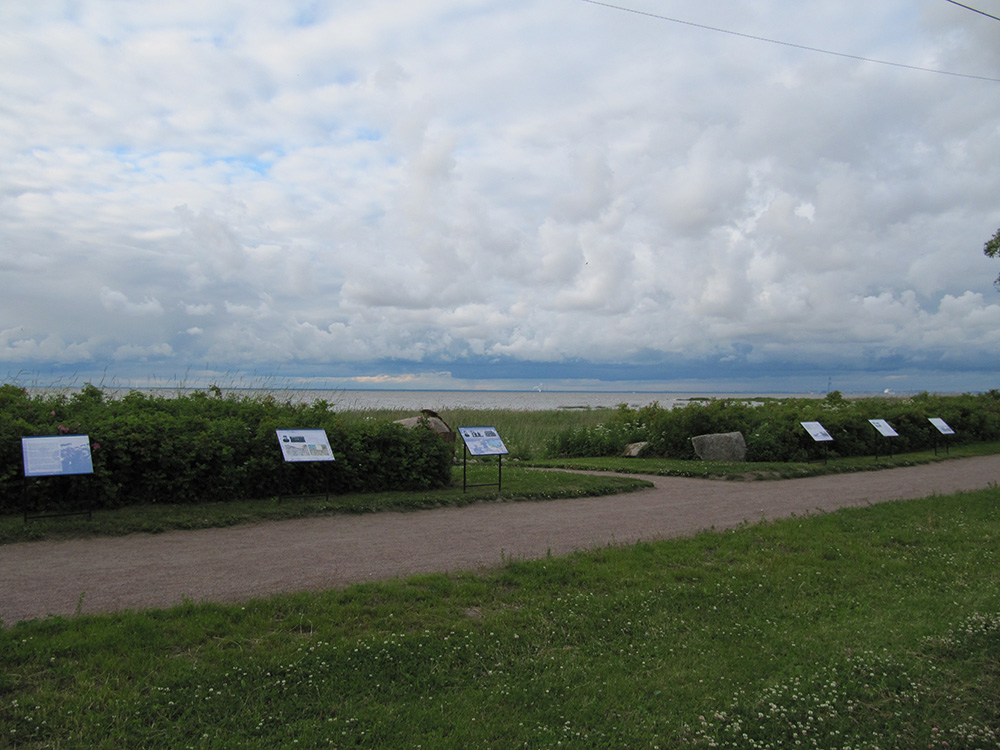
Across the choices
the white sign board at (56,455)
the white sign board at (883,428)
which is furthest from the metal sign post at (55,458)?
the white sign board at (883,428)

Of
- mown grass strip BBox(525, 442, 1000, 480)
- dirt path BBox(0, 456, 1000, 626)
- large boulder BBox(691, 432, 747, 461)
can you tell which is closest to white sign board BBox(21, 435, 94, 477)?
dirt path BBox(0, 456, 1000, 626)

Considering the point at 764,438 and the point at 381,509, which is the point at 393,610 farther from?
the point at 764,438

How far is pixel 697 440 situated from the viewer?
19.2 metres

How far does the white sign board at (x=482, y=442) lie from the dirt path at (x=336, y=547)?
1.08m

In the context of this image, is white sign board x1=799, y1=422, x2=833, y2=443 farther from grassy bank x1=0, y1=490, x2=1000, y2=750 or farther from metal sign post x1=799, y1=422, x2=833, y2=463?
grassy bank x1=0, y1=490, x2=1000, y2=750

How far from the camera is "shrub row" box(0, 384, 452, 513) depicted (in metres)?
9.66

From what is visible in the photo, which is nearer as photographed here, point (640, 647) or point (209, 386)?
point (640, 647)

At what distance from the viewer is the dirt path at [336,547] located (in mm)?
6363

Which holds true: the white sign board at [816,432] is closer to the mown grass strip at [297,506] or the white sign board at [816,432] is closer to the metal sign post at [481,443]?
the mown grass strip at [297,506]

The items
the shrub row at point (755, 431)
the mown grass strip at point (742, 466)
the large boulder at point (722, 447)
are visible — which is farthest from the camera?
the shrub row at point (755, 431)

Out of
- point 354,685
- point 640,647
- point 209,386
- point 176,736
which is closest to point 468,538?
point 640,647

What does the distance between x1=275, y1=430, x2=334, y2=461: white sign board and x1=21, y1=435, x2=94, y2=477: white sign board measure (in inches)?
100

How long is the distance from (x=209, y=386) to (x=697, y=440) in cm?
1258

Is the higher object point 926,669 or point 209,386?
point 209,386
